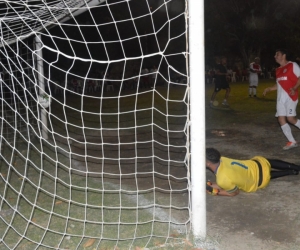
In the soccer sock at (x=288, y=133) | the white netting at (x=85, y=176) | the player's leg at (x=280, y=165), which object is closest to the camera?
the white netting at (x=85, y=176)

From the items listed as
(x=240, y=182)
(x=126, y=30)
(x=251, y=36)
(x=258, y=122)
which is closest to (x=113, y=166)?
(x=240, y=182)

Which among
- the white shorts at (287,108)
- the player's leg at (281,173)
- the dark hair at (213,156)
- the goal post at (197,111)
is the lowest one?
the player's leg at (281,173)

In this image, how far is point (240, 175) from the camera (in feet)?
16.0

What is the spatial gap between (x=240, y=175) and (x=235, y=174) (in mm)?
92

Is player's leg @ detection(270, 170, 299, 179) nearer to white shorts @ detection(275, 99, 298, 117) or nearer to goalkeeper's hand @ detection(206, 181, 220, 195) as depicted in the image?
goalkeeper's hand @ detection(206, 181, 220, 195)

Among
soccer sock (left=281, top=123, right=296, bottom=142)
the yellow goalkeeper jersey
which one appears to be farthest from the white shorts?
the yellow goalkeeper jersey

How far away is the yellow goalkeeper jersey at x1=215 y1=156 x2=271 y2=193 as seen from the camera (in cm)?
478

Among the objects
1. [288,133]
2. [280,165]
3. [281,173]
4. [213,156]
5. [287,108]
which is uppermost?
[213,156]

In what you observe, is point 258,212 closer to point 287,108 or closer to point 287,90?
point 287,108

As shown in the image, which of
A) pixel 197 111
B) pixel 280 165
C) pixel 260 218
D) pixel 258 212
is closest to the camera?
pixel 197 111

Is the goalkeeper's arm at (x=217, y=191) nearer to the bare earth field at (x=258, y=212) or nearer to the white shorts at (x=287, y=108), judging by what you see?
the bare earth field at (x=258, y=212)

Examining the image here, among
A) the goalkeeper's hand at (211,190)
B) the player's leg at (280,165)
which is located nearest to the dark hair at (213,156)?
the goalkeeper's hand at (211,190)

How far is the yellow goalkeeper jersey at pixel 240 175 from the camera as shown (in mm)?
4777

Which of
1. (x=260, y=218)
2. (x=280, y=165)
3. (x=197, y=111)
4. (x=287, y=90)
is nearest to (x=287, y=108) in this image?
(x=287, y=90)
